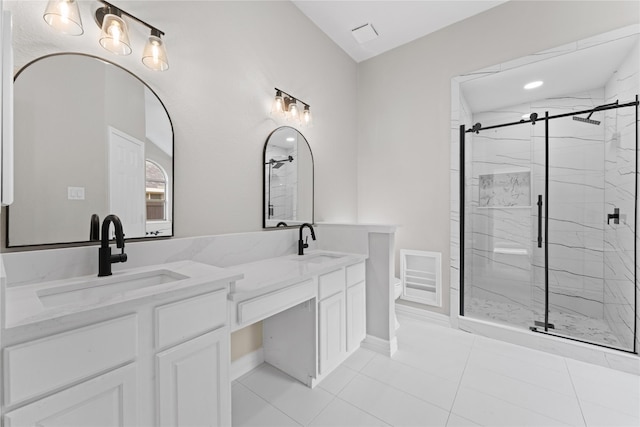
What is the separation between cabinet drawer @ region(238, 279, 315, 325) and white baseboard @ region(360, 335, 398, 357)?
887 mm

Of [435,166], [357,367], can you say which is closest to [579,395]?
[357,367]

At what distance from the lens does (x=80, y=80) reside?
124 centimetres

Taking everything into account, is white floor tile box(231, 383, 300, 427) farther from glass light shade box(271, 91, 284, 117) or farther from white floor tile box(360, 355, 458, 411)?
glass light shade box(271, 91, 284, 117)

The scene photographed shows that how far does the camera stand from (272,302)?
4.74ft

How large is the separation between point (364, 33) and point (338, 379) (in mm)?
3096

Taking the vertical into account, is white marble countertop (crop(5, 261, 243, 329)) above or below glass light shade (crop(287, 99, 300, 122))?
below

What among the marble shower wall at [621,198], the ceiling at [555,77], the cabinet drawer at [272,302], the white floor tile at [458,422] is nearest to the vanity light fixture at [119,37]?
the cabinet drawer at [272,302]

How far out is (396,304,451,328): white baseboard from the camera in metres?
2.67

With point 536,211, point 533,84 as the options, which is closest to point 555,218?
point 536,211

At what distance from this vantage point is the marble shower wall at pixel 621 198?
6.95 feet

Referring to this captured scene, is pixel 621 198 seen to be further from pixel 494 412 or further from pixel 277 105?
pixel 277 105

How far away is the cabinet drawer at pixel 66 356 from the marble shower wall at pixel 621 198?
3234mm

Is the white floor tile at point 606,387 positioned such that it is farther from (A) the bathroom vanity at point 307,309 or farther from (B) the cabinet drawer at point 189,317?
(B) the cabinet drawer at point 189,317

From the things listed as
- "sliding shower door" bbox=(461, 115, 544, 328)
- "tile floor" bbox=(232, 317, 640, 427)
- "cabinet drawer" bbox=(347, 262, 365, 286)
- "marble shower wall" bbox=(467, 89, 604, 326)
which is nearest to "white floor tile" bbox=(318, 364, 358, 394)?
"tile floor" bbox=(232, 317, 640, 427)
